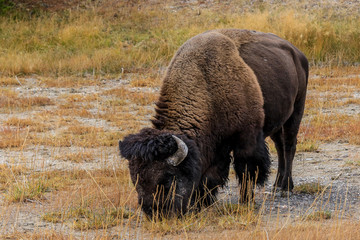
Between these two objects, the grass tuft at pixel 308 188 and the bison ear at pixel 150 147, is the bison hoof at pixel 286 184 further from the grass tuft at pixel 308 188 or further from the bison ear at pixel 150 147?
the bison ear at pixel 150 147

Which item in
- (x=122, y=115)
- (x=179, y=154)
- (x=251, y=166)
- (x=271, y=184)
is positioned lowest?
(x=122, y=115)

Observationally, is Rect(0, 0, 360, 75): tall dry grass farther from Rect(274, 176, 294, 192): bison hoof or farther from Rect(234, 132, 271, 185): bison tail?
Rect(234, 132, 271, 185): bison tail

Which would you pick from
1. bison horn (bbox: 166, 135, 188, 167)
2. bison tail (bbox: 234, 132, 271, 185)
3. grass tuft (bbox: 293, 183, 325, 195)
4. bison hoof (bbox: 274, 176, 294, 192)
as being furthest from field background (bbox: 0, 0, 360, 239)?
bison horn (bbox: 166, 135, 188, 167)

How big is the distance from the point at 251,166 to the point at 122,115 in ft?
18.4

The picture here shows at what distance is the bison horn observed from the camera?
4941 millimetres

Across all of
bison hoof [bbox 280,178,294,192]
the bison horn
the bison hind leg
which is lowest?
bison hoof [bbox 280,178,294,192]

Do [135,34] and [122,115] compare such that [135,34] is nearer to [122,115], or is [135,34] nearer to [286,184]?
[122,115]

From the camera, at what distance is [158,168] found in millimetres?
4980

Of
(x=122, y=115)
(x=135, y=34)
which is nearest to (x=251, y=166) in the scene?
(x=122, y=115)

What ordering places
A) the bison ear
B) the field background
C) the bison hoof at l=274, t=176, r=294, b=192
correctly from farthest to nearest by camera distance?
the bison hoof at l=274, t=176, r=294, b=192 < the field background < the bison ear

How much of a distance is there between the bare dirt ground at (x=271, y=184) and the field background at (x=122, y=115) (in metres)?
0.02

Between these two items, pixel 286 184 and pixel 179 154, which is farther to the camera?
pixel 286 184

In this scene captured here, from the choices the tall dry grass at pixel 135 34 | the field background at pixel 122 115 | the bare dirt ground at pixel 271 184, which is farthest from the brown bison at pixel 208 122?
the tall dry grass at pixel 135 34

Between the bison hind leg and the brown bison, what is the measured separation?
11mm
